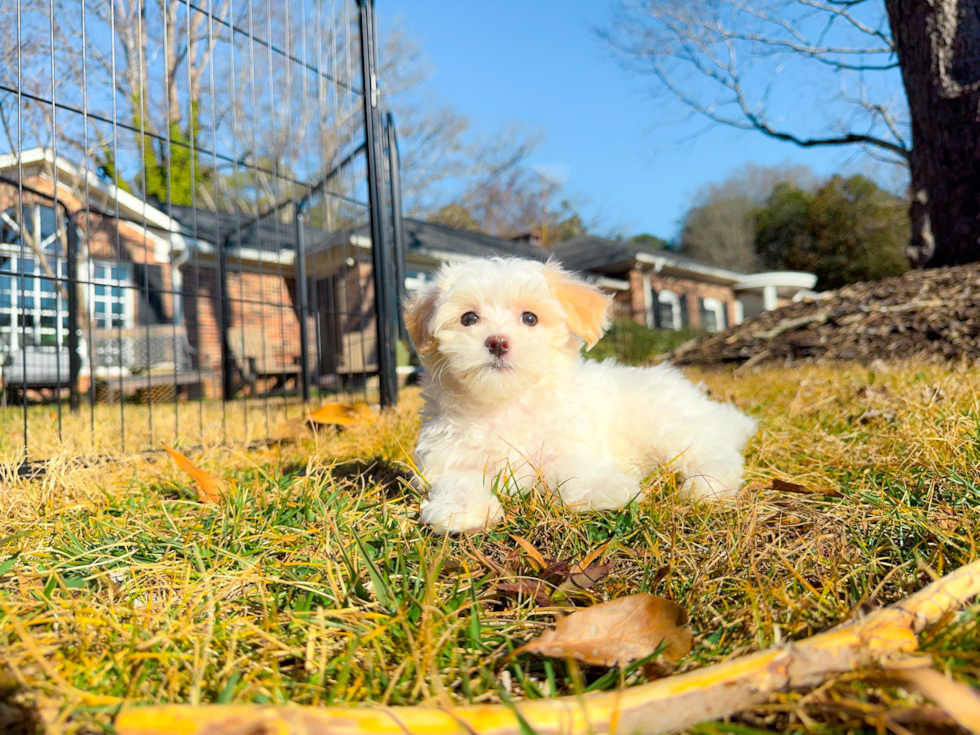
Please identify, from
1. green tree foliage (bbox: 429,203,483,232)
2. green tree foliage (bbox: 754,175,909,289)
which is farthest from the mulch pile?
green tree foliage (bbox: 754,175,909,289)

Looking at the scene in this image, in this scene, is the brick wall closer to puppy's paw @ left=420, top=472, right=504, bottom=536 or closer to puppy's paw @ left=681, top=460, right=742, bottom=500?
puppy's paw @ left=681, top=460, right=742, bottom=500

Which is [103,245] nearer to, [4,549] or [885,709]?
[4,549]

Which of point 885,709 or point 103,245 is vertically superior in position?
point 103,245

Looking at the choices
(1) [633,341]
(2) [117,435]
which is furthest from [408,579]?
(1) [633,341]

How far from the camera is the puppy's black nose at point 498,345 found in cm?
213

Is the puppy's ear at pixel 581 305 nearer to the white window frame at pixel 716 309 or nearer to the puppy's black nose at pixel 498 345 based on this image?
the puppy's black nose at pixel 498 345

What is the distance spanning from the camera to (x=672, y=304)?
23859 millimetres

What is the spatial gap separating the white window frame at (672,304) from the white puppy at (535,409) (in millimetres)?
21461

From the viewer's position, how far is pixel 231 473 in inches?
105

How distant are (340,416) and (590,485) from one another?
2.07 metres

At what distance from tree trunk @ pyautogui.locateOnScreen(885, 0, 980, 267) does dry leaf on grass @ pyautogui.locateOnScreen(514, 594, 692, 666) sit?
7.13 m

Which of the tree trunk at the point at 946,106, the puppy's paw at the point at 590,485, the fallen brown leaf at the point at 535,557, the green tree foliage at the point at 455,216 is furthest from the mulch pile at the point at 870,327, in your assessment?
the green tree foliage at the point at 455,216

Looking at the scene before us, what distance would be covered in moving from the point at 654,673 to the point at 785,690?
0.71 feet

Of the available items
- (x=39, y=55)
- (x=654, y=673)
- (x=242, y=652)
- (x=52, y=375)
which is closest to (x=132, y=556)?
(x=242, y=652)
